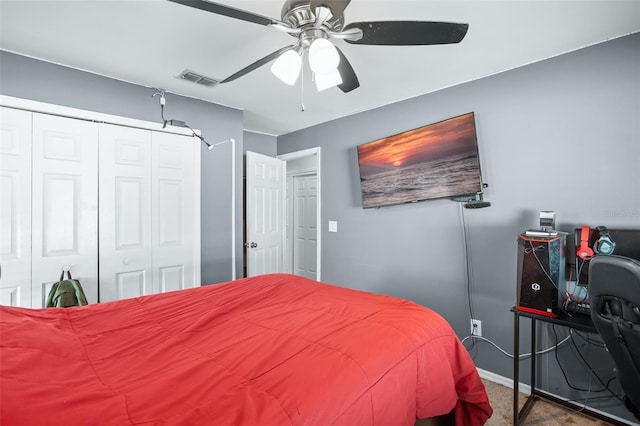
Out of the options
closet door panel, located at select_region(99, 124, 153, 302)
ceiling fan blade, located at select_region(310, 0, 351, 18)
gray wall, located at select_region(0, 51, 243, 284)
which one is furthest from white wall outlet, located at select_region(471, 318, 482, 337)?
closet door panel, located at select_region(99, 124, 153, 302)

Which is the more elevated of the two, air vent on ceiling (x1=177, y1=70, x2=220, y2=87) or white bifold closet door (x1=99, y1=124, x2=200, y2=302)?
air vent on ceiling (x1=177, y1=70, x2=220, y2=87)

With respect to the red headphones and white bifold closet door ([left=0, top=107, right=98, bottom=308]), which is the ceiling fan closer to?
the red headphones

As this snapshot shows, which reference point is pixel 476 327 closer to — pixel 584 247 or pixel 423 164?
pixel 584 247

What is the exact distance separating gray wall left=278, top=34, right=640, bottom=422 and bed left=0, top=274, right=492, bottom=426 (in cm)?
118

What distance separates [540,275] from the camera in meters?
1.82

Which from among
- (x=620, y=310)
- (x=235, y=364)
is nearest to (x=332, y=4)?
(x=235, y=364)

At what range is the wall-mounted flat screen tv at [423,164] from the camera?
2.52m

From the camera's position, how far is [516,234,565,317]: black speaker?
1.79 meters

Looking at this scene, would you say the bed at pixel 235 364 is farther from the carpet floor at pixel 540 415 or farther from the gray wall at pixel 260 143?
the gray wall at pixel 260 143

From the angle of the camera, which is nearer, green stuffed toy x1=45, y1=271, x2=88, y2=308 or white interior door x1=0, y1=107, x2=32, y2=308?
green stuffed toy x1=45, y1=271, x2=88, y2=308

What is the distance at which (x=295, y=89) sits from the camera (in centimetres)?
280

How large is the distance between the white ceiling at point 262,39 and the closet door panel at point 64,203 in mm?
555

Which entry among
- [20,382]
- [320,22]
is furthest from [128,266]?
[320,22]

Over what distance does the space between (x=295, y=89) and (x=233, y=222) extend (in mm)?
1505
